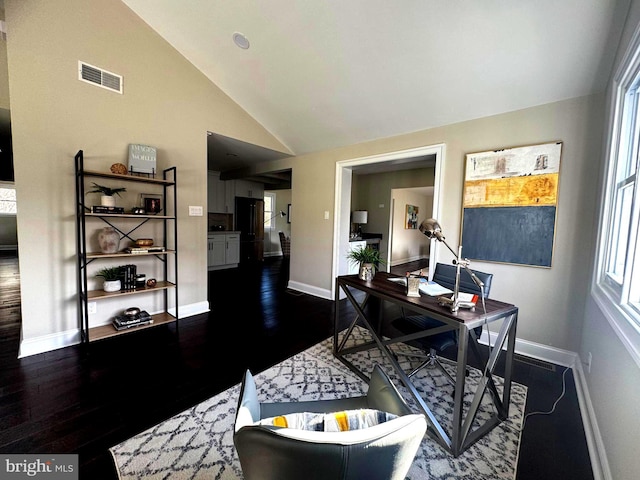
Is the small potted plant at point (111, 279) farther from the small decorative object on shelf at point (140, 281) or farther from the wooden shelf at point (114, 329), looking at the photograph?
the wooden shelf at point (114, 329)

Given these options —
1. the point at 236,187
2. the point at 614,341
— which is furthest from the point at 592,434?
the point at 236,187

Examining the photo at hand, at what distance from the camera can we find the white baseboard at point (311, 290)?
4.41 m

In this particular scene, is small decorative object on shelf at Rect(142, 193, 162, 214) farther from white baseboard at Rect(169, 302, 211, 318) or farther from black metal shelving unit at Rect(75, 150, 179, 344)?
white baseboard at Rect(169, 302, 211, 318)

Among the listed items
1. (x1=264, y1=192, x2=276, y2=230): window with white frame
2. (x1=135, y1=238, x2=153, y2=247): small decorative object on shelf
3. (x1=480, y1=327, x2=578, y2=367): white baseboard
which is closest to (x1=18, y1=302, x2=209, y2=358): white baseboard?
(x1=135, y1=238, x2=153, y2=247): small decorative object on shelf

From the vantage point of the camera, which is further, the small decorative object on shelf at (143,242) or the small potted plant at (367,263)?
the small decorative object on shelf at (143,242)

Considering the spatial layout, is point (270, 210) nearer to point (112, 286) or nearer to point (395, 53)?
point (112, 286)

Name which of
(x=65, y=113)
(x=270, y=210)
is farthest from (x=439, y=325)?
(x=270, y=210)

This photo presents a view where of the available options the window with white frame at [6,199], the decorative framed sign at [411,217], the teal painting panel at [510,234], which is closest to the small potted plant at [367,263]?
the teal painting panel at [510,234]

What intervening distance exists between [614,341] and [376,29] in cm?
267

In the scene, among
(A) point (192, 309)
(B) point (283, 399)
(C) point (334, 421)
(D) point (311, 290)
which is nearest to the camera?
(C) point (334, 421)

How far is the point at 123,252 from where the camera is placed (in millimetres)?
2932

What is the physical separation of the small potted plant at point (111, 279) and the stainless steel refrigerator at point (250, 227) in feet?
16.0

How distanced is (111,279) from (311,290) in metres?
2.76

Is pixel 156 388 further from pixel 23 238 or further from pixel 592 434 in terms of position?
pixel 592 434
